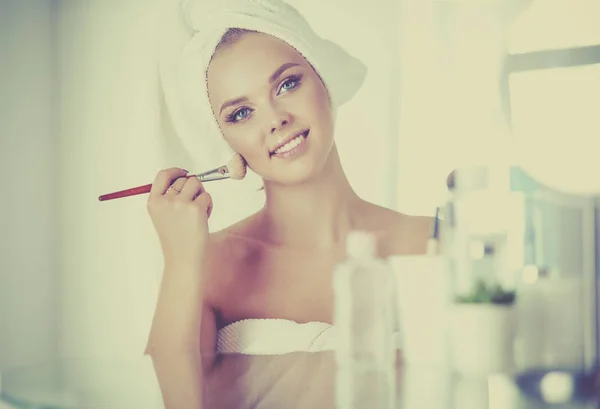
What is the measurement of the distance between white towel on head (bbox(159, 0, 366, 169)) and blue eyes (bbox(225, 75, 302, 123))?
3cm

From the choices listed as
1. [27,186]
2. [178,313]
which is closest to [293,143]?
[178,313]

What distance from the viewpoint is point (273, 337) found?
3.00ft

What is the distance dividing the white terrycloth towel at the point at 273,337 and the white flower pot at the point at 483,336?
22 cm

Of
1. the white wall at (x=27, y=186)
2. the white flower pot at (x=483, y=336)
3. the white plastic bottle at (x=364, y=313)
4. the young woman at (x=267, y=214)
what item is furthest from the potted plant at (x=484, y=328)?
the white wall at (x=27, y=186)

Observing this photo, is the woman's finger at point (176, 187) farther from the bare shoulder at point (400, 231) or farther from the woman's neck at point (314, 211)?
the bare shoulder at point (400, 231)

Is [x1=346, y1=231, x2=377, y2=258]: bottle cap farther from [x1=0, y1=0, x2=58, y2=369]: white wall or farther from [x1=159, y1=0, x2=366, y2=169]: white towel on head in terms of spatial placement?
[x1=0, y1=0, x2=58, y2=369]: white wall

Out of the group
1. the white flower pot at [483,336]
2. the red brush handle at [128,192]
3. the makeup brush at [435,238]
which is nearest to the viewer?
the white flower pot at [483,336]

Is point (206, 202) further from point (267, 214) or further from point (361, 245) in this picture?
point (361, 245)

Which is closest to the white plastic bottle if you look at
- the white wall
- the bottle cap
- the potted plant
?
the bottle cap

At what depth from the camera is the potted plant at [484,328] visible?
2.40ft

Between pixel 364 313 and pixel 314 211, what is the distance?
180mm

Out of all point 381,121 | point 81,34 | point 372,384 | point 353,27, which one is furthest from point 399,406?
point 81,34

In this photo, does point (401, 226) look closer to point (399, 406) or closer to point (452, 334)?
point (452, 334)

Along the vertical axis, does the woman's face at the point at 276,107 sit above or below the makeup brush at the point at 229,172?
above
